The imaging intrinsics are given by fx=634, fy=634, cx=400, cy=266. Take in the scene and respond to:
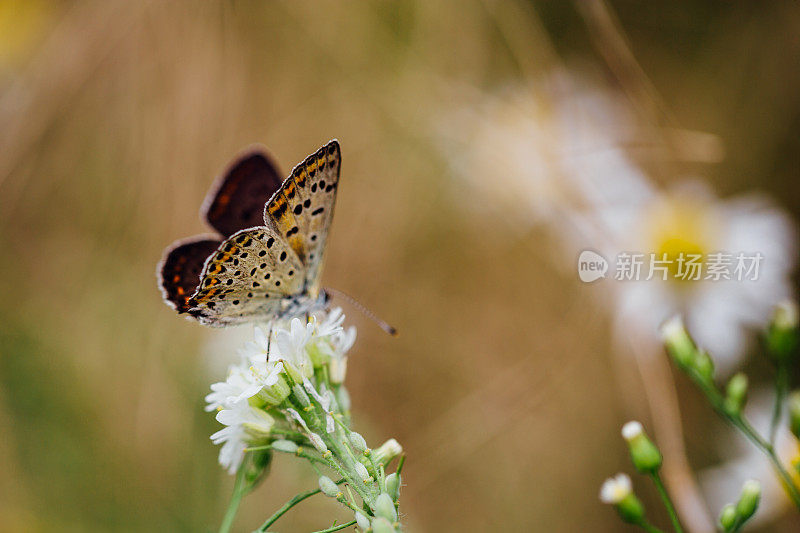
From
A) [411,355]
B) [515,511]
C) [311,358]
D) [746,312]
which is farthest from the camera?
[411,355]

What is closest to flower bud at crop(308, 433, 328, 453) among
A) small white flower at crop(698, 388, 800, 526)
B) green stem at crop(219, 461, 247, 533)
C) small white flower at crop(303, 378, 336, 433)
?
small white flower at crop(303, 378, 336, 433)

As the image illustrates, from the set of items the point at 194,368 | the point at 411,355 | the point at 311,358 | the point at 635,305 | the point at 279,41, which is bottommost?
the point at 635,305

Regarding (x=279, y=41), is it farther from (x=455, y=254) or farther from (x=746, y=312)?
(x=746, y=312)

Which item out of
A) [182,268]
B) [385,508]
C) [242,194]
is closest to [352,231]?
[242,194]

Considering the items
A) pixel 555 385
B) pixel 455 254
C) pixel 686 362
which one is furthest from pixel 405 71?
pixel 686 362

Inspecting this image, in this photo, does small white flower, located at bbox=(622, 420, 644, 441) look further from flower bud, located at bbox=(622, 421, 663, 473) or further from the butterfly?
the butterfly

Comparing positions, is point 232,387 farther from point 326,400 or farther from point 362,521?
point 362,521

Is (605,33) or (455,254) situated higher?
(605,33)

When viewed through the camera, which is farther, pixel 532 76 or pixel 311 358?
pixel 532 76
